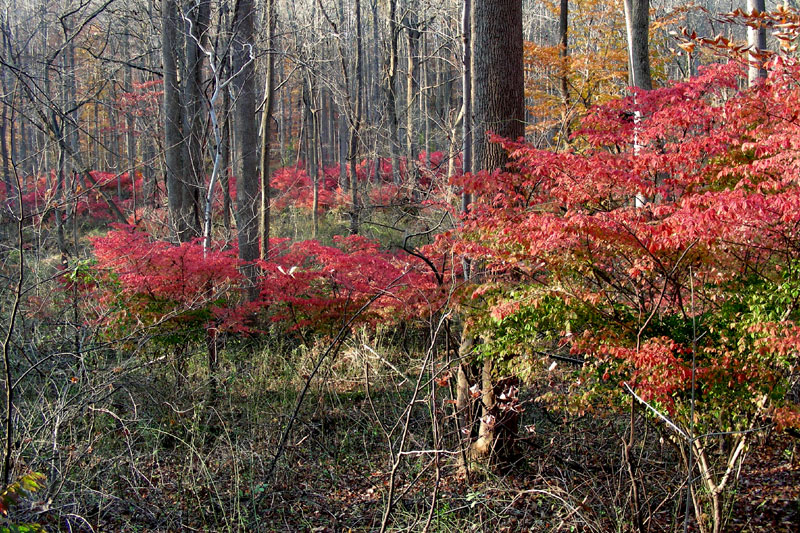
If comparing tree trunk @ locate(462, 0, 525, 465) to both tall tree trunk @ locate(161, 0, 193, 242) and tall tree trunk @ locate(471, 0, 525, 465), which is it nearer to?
tall tree trunk @ locate(471, 0, 525, 465)

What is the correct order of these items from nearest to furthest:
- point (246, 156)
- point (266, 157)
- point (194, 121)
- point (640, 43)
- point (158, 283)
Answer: point (158, 283), point (640, 43), point (246, 156), point (266, 157), point (194, 121)

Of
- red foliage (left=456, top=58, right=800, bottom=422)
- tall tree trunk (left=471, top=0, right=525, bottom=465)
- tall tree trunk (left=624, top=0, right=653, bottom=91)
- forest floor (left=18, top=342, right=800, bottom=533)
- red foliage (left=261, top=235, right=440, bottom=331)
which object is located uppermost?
tall tree trunk (left=624, top=0, right=653, bottom=91)

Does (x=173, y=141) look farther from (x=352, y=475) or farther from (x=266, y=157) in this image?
(x=352, y=475)

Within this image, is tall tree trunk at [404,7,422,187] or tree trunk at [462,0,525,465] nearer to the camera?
tree trunk at [462,0,525,465]

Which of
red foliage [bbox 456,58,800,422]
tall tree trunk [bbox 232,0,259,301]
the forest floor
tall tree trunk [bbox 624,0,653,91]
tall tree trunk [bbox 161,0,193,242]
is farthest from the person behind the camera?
tall tree trunk [bbox 161,0,193,242]

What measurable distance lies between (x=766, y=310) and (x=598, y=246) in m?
1.14

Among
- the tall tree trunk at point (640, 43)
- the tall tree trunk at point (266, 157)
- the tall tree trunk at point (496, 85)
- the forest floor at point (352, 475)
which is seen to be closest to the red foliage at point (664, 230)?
the tall tree trunk at point (496, 85)

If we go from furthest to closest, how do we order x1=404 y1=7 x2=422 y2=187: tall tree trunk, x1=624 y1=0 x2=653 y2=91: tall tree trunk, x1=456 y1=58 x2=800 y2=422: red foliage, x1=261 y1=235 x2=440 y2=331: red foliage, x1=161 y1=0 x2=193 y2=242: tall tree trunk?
x1=404 y1=7 x2=422 y2=187: tall tree trunk < x1=161 y1=0 x2=193 y2=242: tall tree trunk < x1=624 y1=0 x2=653 y2=91: tall tree trunk < x1=261 y1=235 x2=440 y2=331: red foliage < x1=456 y1=58 x2=800 y2=422: red foliage

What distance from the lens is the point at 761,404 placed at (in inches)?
162

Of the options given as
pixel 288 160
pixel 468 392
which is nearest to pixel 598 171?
pixel 468 392

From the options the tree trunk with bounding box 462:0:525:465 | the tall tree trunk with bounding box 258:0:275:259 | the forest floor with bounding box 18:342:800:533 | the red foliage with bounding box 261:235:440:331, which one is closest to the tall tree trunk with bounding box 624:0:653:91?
the tree trunk with bounding box 462:0:525:465

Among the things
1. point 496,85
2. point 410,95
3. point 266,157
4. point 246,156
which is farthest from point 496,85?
point 410,95

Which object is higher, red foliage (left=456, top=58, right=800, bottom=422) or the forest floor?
red foliage (left=456, top=58, right=800, bottom=422)

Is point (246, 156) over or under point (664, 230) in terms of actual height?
over
